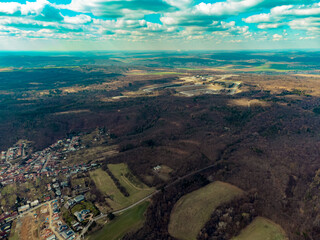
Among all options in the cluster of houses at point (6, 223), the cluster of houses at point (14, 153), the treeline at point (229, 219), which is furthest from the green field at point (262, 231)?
the cluster of houses at point (14, 153)

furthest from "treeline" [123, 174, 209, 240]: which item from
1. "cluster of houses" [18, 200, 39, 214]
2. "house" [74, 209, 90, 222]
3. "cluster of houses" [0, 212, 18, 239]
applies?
"cluster of houses" [18, 200, 39, 214]

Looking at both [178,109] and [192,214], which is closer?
[192,214]

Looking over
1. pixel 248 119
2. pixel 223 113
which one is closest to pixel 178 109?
pixel 223 113

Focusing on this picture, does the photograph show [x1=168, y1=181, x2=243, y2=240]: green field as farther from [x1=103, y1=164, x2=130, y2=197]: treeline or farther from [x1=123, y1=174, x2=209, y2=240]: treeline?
[x1=103, y1=164, x2=130, y2=197]: treeline

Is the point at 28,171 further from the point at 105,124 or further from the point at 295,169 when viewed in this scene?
the point at 295,169

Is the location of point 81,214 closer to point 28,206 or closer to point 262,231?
point 28,206

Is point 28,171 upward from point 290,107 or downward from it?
downward

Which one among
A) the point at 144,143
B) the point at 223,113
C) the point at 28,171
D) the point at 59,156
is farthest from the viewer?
the point at 223,113

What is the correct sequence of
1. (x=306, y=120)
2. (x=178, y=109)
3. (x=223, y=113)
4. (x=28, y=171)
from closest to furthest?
(x=28, y=171), (x=306, y=120), (x=223, y=113), (x=178, y=109)
